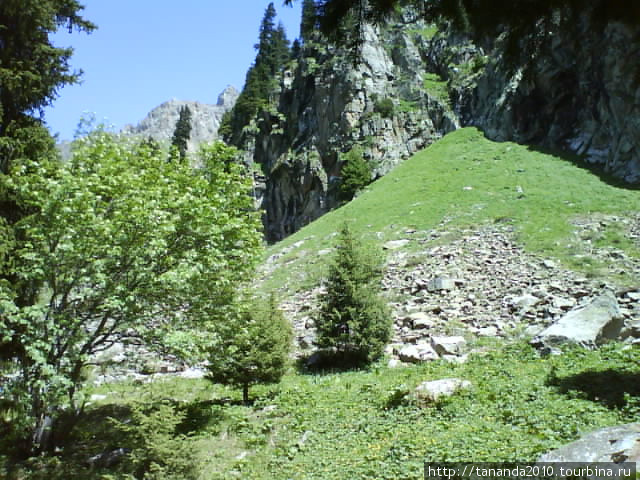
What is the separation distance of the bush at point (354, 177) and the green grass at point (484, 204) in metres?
3.08

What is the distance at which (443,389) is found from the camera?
362 inches

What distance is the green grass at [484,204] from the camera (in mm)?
21281

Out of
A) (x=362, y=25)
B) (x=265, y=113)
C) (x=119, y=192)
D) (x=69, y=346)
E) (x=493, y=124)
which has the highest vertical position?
(x=265, y=113)

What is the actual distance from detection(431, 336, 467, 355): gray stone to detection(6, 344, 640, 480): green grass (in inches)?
30.8

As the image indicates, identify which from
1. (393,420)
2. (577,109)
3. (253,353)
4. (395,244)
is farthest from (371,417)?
(577,109)

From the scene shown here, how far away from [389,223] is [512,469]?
2342 centimetres

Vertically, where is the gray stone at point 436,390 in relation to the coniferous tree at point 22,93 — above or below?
below

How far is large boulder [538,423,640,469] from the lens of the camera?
4930mm

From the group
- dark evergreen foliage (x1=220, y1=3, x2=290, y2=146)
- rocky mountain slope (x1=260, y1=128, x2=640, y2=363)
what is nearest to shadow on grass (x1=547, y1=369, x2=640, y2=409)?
rocky mountain slope (x1=260, y1=128, x2=640, y2=363)

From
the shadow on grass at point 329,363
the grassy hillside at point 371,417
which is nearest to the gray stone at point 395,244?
the grassy hillside at point 371,417

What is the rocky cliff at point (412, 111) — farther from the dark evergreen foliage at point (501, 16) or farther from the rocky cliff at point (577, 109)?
the dark evergreen foliage at point (501, 16)

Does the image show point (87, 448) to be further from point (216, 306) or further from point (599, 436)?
point (599, 436)

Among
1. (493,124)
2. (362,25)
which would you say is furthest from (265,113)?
(362,25)

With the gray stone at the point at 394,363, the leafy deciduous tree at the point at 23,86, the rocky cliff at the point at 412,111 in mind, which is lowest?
the gray stone at the point at 394,363
